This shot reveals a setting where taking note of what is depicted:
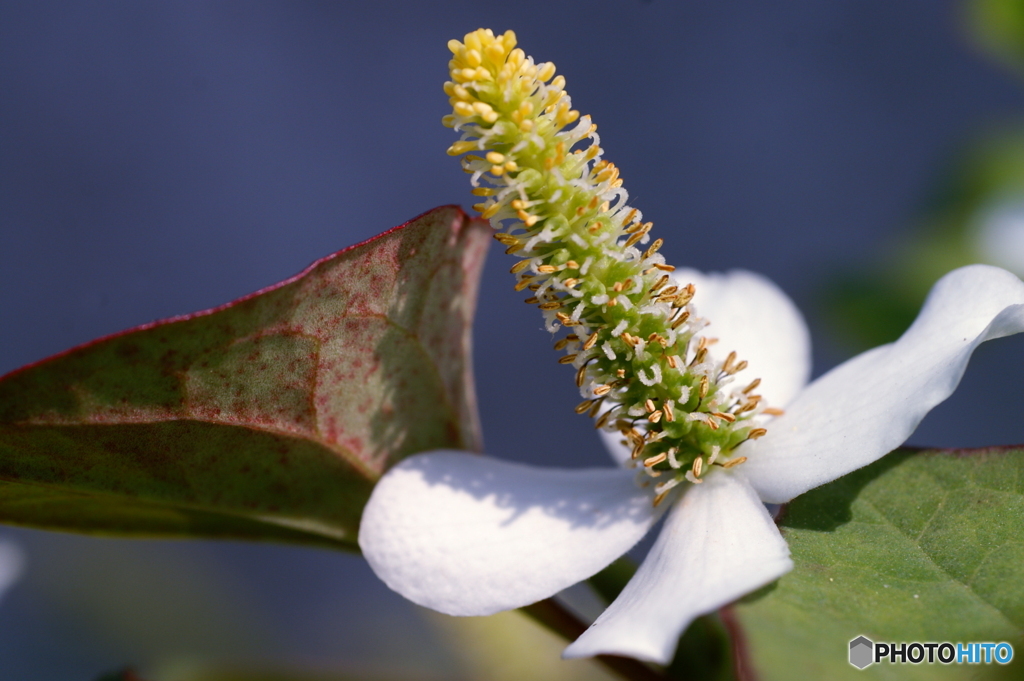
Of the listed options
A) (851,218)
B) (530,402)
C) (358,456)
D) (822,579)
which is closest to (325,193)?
(530,402)

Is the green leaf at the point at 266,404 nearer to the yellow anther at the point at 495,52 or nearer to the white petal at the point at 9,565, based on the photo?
the yellow anther at the point at 495,52

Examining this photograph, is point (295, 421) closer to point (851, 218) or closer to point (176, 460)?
point (176, 460)

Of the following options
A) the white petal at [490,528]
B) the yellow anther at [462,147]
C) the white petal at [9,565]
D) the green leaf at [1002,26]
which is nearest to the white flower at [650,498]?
the white petal at [490,528]

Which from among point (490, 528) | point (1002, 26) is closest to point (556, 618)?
point (490, 528)

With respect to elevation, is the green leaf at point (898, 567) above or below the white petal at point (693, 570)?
below

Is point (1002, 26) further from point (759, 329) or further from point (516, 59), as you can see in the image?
point (516, 59)

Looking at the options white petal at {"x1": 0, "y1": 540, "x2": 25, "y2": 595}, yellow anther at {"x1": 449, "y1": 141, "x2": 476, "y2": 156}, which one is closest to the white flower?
yellow anther at {"x1": 449, "y1": 141, "x2": 476, "y2": 156}

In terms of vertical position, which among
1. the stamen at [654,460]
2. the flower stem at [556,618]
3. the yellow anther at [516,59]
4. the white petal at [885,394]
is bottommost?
the flower stem at [556,618]

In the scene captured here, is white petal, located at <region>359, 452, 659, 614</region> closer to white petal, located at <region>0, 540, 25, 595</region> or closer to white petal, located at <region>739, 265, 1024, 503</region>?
white petal, located at <region>739, 265, 1024, 503</region>

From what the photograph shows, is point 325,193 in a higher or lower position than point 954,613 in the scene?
higher
